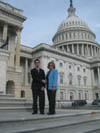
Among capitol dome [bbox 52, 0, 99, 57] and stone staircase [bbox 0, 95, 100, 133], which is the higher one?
capitol dome [bbox 52, 0, 99, 57]

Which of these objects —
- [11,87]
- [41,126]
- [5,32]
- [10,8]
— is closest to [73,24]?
[10,8]

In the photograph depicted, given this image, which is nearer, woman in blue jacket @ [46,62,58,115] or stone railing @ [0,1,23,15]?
woman in blue jacket @ [46,62,58,115]

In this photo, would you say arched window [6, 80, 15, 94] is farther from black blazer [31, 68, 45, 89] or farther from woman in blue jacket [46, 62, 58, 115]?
woman in blue jacket [46, 62, 58, 115]

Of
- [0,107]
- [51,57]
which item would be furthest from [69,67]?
[0,107]

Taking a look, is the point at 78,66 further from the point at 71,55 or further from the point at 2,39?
the point at 2,39

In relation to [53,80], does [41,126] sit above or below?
below

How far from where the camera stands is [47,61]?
1555 inches

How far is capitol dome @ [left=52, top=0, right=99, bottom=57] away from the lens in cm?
6725

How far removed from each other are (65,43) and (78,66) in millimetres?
22178

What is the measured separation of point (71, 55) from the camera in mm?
47031

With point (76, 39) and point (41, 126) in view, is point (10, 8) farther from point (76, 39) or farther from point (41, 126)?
point (76, 39)

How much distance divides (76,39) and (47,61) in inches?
1329

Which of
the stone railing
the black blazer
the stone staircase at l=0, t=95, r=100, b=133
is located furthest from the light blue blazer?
the stone railing

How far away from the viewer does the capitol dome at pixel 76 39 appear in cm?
6725
